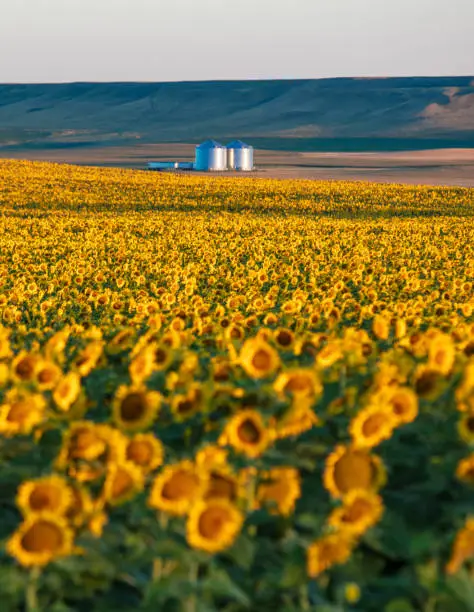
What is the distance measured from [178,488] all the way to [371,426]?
761 millimetres

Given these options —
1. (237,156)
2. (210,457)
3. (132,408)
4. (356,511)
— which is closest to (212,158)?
(237,156)

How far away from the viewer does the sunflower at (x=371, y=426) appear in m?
3.16

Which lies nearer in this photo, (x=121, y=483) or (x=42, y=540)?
(x=42, y=540)

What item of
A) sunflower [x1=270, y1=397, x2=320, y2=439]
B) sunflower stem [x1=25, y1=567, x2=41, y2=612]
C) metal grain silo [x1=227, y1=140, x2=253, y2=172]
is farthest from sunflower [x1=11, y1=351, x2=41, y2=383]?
metal grain silo [x1=227, y1=140, x2=253, y2=172]

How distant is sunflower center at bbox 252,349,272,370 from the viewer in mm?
3953

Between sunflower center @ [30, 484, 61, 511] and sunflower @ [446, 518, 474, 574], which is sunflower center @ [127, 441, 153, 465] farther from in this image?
sunflower @ [446, 518, 474, 574]

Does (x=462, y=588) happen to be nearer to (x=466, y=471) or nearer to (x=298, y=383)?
(x=466, y=471)

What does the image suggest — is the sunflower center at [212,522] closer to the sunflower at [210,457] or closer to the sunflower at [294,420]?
the sunflower at [210,457]

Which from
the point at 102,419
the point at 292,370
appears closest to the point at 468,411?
the point at 292,370

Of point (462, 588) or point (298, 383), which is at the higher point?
point (298, 383)

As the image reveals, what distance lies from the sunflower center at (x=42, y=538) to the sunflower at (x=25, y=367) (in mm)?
1389

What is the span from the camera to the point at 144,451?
124 inches

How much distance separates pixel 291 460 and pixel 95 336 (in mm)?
2180

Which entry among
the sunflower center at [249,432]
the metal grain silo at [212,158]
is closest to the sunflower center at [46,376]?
the sunflower center at [249,432]
